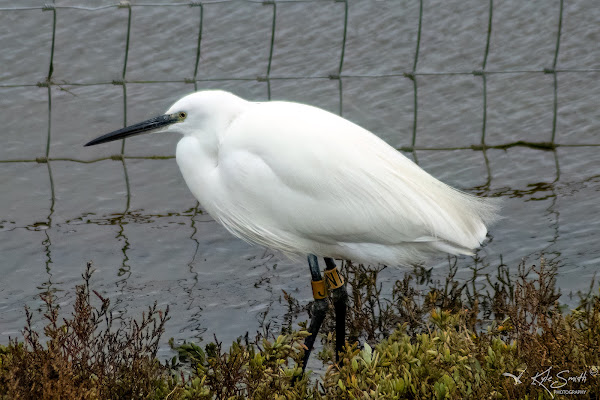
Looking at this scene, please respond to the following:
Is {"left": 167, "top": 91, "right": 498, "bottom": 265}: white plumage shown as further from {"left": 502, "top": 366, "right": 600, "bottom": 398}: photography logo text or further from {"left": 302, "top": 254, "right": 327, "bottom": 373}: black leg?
{"left": 502, "top": 366, "right": 600, "bottom": 398}: photography logo text

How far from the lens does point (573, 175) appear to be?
6.41 meters

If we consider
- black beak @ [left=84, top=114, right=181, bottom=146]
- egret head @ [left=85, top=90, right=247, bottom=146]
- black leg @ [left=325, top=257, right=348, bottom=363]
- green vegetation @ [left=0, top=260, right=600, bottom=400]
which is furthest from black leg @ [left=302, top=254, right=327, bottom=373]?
black beak @ [left=84, top=114, right=181, bottom=146]

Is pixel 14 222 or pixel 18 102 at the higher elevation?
pixel 18 102

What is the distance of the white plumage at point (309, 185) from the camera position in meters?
3.93

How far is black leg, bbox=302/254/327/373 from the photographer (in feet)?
14.0

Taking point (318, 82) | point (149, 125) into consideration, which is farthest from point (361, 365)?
point (318, 82)

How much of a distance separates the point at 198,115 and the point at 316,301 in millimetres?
1014

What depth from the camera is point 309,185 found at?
3932mm

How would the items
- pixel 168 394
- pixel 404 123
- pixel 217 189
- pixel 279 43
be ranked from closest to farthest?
pixel 168 394 < pixel 217 189 < pixel 404 123 < pixel 279 43

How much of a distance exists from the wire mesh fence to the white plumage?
1.64 m

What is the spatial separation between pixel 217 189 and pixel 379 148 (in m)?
0.73

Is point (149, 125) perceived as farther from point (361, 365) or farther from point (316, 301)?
point (361, 365)

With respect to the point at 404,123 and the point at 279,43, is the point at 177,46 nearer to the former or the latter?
the point at 279,43

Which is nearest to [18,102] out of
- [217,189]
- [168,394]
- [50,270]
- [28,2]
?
[28,2]
